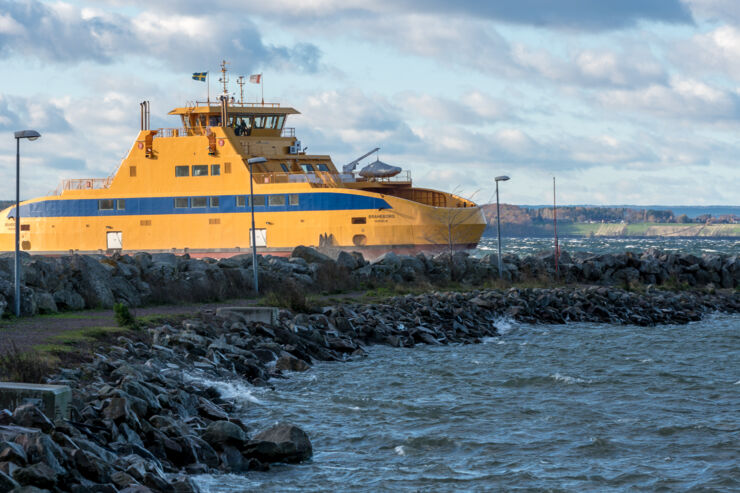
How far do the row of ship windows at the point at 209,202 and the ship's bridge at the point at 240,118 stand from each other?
3.57 meters

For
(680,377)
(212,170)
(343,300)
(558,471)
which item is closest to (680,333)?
(680,377)

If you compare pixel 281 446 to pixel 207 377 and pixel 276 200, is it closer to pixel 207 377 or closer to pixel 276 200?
pixel 207 377

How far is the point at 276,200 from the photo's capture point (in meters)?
42.3

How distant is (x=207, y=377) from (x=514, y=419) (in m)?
5.23

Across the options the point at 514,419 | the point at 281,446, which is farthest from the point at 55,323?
the point at 514,419

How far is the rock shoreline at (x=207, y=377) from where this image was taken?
887 centimetres

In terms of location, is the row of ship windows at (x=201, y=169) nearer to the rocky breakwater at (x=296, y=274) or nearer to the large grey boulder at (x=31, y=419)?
the rocky breakwater at (x=296, y=274)

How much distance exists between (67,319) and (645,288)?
2147 cm

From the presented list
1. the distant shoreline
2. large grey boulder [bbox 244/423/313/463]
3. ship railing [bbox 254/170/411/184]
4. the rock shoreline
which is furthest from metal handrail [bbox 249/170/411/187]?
the distant shoreline

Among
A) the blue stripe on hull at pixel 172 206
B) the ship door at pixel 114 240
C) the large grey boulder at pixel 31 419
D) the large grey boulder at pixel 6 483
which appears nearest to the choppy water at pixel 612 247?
the blue stripe on hull at pixel 172 206

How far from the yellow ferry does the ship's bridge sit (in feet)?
0.18

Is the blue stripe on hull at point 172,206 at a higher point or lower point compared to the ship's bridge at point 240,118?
lower

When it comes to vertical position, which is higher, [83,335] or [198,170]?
[198,170]

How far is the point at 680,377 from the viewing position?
17.8 metres
